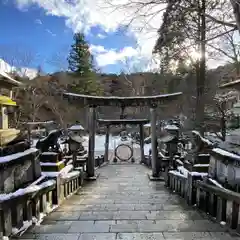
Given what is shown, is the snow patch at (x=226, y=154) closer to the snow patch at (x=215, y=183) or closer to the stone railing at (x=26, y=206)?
the snow patch at (x=215, y=183)

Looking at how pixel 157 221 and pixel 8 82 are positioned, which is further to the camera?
pixel 8 82

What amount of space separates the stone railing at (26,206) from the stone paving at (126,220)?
6.8 inches

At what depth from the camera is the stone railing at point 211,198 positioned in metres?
4.14

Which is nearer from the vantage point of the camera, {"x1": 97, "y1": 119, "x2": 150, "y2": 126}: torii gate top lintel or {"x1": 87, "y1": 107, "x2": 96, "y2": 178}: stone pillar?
{"x1": 87, "y1": 107, "x2": 96, "y2": 178}: stone pillar

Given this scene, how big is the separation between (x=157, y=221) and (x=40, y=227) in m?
2.05

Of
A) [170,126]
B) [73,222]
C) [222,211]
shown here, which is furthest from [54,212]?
[170,126]

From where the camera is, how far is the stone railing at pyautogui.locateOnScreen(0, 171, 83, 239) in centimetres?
378

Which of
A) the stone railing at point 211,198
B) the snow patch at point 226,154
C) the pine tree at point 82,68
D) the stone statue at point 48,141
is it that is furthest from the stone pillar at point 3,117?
the pine tree at point 82,68

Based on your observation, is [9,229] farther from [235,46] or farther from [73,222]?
[235,46]

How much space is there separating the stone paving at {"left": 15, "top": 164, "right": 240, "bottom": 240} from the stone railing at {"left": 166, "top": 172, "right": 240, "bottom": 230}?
189mm

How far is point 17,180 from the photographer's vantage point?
4.95 meters

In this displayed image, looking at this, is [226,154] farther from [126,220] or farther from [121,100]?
[121,100]

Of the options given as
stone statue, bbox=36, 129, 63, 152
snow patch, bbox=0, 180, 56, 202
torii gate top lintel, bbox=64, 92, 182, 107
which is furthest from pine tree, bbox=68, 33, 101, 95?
snow patch, bbox=0, 180, 56, 202

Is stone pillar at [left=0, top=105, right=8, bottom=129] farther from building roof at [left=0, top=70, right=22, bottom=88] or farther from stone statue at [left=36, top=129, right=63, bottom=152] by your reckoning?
stone statue at [left=36, top=129, right=63, bottom=152]
